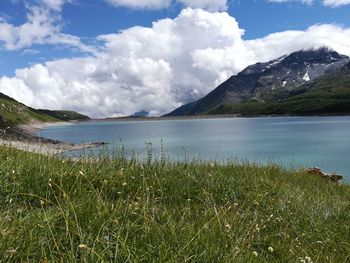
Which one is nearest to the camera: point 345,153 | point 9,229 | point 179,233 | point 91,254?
point 91,254

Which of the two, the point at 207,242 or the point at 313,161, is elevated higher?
the point at 207,242

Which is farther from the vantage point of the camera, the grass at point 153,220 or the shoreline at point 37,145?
the shoreline at point 37,145

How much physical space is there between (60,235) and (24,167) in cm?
352

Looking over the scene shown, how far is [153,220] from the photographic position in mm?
5496

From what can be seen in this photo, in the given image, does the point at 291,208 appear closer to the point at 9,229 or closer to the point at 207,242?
the point at 207,242

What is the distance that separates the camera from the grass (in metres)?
4.65

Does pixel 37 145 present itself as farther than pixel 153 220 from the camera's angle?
Yes

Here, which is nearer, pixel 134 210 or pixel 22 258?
pixel 22 258

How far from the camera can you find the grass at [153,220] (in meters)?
4.65

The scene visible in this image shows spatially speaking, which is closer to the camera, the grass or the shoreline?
the grass

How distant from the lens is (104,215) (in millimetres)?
5664

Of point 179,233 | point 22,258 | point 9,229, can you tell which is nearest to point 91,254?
point 22,258

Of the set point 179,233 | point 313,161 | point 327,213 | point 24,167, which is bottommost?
point 313,161

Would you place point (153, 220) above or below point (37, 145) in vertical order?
above
